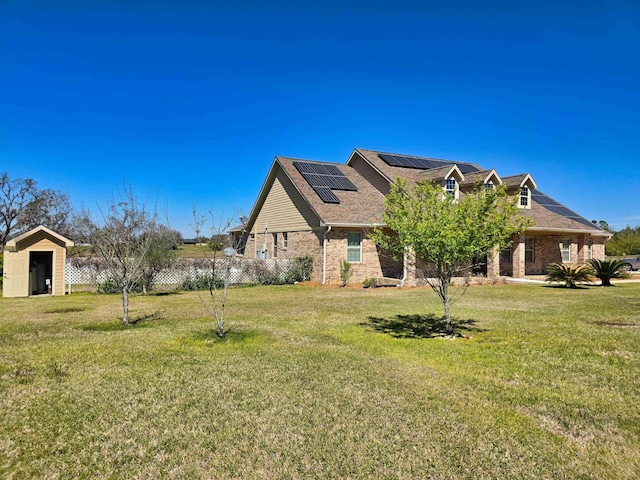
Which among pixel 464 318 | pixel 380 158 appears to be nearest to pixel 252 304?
pixel 464 318

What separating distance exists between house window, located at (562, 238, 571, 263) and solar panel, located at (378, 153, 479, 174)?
7200 millimetres

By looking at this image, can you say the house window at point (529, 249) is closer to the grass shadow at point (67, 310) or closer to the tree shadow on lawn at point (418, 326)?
the tree shadow on lawn at point (418, 326)

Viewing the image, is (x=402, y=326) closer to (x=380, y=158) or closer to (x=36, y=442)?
(x=36, y=442)

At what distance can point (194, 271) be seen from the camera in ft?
59.7

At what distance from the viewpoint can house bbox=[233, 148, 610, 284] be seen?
64.6 feet

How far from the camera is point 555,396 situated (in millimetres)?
5098

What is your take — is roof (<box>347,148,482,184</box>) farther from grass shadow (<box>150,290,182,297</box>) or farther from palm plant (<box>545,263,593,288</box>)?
grass shadow (<box>150,290,182,297</box>)

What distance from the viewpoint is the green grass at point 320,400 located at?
3.59 m

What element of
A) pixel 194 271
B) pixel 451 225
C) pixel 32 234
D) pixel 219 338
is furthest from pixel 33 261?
pixel 451 225

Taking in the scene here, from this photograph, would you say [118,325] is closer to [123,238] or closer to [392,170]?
[123,238]

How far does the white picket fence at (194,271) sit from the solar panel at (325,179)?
407cm

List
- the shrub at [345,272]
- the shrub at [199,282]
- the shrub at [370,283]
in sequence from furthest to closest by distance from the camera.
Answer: the shrub at [345,272] → the shrub at [370,283] → the shrub at [199,282]

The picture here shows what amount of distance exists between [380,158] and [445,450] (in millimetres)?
23051

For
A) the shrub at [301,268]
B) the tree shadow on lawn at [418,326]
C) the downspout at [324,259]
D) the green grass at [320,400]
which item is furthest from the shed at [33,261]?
the tree shadow on lawn at [418,326]
